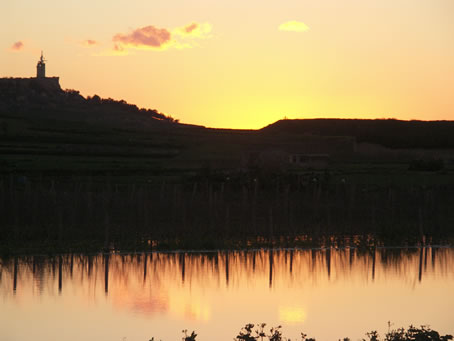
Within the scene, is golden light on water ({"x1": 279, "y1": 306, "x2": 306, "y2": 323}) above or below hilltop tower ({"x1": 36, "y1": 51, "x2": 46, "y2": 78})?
below

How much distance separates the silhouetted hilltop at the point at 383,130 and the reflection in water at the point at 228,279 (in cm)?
5513

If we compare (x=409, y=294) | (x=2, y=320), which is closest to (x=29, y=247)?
(x=2, y=320)

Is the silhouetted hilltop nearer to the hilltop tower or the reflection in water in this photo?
the hilltop tower

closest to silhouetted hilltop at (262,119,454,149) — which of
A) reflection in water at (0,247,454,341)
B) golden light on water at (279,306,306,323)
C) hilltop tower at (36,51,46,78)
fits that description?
hilltop tower at (36,51,46,78)

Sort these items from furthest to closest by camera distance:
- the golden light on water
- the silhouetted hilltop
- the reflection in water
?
the silhouetted hilltop
the reflection in water
the golden light on water

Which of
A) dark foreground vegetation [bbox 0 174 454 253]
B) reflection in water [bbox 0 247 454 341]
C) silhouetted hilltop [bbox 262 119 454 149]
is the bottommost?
reflection in water [bbox 0 247 454 341]

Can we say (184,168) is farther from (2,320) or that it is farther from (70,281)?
(2,320)

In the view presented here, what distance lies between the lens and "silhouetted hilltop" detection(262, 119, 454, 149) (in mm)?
79188

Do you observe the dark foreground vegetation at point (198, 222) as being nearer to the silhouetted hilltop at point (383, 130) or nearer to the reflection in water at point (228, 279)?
the reflection in water at point (228, 279)

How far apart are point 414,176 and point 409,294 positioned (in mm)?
31163

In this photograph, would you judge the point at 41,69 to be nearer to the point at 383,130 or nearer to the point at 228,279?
the point at 383,130

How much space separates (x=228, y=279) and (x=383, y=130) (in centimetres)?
6645

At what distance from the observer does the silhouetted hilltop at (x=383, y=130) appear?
79.2 m

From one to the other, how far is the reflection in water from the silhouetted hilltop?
55.1 meters
